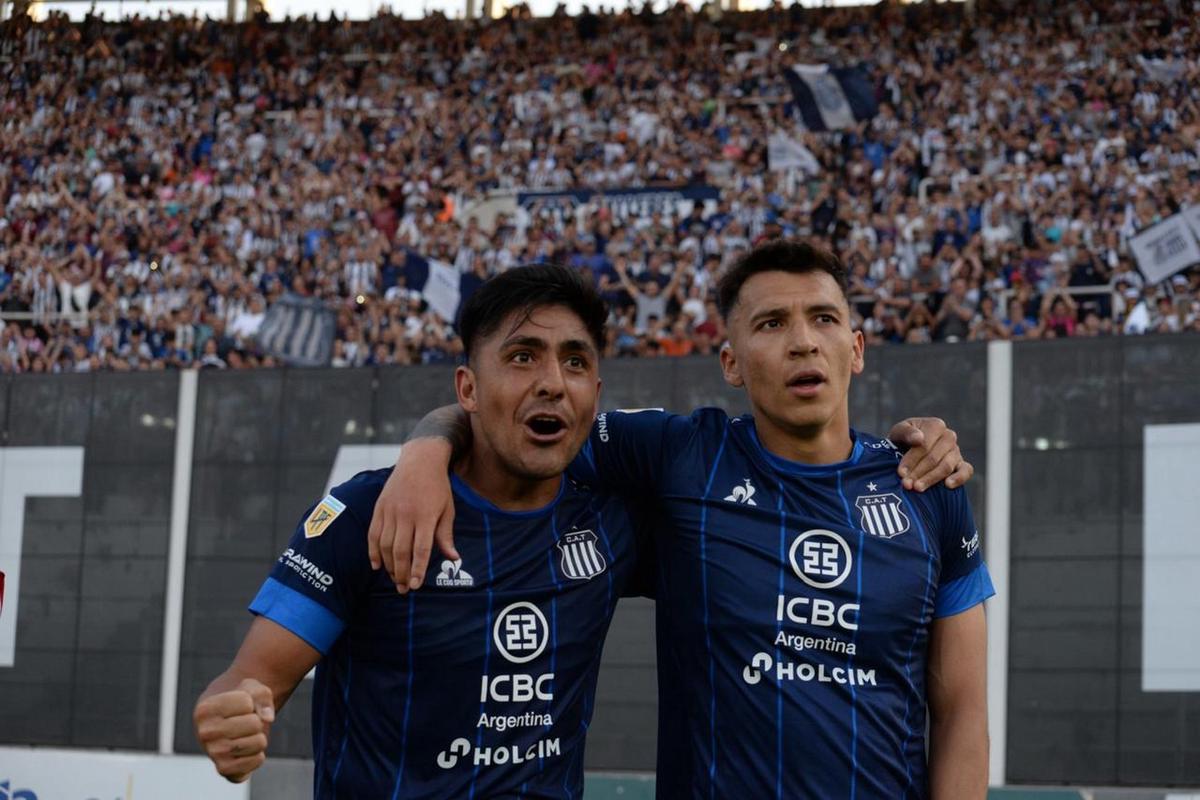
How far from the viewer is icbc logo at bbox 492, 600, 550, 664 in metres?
3.62

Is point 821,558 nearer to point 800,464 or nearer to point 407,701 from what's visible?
point 800,464

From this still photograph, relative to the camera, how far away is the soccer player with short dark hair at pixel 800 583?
3652 millimetres

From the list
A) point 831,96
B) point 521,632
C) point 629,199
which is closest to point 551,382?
point 521,632

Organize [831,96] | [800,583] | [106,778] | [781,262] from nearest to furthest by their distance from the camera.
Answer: [800,583]
[781,262]
[106,778]
[831,96]

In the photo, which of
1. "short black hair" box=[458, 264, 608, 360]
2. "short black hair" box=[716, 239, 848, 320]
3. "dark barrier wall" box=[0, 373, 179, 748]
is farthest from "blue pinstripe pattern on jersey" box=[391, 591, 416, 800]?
"dark barrier wall" box=[0, 373, 179, 748]

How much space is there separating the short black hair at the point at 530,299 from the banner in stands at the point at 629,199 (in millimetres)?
12886

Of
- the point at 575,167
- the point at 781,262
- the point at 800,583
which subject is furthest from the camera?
the point at 575,167

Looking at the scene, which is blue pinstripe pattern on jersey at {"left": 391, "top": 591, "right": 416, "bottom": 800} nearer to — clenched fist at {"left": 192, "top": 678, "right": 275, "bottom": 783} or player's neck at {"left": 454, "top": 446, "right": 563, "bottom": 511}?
player's neck at {"left": 454, "top": 446, "right": 563, "bottom": 511}

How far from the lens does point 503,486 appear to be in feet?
12.5

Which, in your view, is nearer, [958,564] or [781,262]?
[958,564]

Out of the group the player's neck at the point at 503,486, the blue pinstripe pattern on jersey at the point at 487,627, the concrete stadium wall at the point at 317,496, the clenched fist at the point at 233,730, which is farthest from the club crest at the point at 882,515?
the concrete stadium wall at the point at 317,496

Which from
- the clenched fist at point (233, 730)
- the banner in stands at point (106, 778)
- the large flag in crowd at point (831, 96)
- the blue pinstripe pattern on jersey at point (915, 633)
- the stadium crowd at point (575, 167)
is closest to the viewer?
the clenched fist at point (233, 730)

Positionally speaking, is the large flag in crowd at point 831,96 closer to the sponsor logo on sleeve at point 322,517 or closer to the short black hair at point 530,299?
the short black hair at point 530,299

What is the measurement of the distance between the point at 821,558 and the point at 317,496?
27.1 ft
